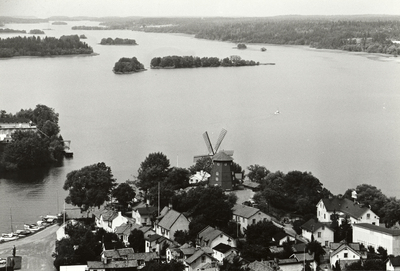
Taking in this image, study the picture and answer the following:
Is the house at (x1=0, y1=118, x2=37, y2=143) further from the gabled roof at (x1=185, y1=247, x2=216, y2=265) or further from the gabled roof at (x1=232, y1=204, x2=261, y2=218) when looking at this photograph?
the gabled roof at (x1=185, y1=247, x2=216, y2=265)

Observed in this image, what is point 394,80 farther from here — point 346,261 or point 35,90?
point 346,261

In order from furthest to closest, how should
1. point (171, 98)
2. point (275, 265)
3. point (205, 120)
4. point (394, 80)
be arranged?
point (394, 80)
point (171, 98)
point (205, 120)
point (275, 265)

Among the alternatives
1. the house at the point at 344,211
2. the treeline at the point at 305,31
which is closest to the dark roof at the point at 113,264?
the house at the point at 344,211

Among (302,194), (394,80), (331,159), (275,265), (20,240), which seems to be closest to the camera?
(275,265)

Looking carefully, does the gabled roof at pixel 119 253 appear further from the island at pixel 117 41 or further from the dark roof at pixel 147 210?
the island at pixel 117 41

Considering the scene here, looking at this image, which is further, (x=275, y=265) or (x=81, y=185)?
(x=81, y=185)

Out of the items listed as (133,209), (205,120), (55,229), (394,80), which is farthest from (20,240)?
(394,80)

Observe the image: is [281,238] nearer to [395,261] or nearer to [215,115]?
[395,261]
